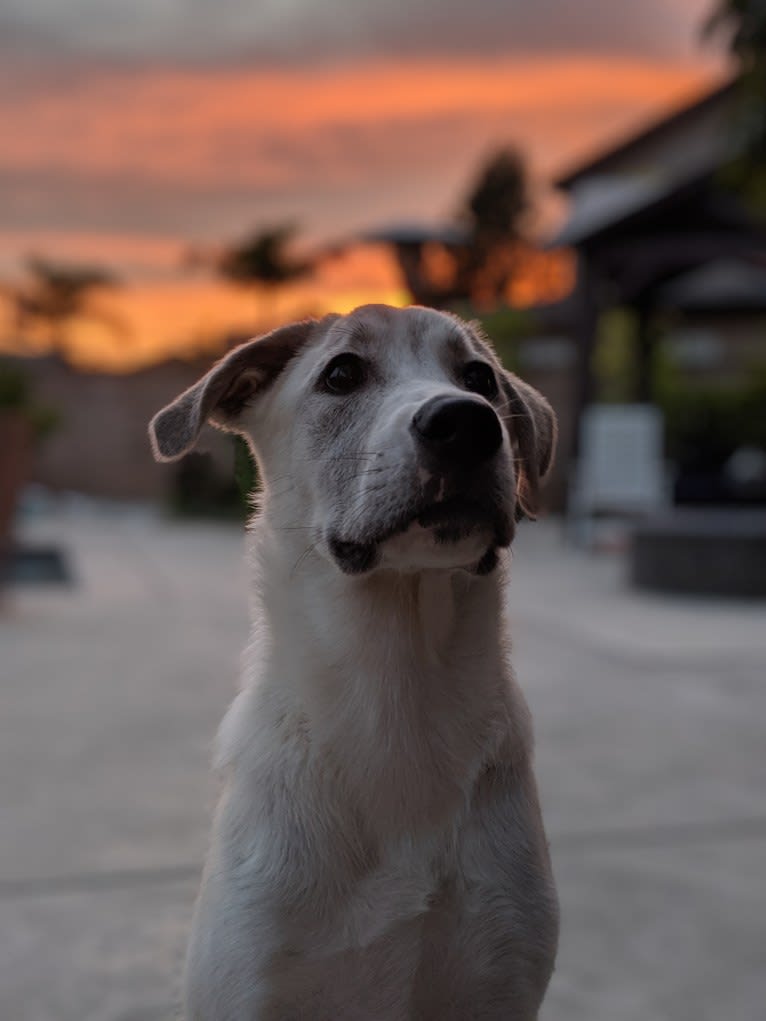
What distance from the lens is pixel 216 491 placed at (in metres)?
18.6

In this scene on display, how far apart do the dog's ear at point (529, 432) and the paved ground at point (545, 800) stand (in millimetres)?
Answer: 1224

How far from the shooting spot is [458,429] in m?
1.72

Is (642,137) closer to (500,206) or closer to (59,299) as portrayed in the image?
(500,206)

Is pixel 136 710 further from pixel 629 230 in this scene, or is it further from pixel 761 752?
pixel 629 230

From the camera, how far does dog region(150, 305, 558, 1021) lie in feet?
5.89

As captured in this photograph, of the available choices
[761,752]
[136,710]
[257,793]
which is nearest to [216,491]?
[136,710]

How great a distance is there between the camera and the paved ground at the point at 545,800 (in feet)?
9.12

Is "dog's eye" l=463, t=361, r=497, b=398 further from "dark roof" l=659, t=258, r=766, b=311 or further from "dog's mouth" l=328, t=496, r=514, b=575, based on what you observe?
"dark roof" l=659, t=258, r=766, b=311

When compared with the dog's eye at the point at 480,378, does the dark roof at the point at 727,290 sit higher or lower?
higher

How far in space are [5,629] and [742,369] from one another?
19044mm

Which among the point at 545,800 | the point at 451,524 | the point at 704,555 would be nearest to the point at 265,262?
the point at 704,555

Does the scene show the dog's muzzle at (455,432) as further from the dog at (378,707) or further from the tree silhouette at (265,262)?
the tree silhouette at (265,262)

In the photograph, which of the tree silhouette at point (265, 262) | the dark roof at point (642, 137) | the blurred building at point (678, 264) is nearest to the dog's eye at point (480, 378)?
the blurred building at point (678, 264)

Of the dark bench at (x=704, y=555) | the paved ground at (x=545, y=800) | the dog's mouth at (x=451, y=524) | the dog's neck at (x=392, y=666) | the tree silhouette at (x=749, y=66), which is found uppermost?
the tree silhouette at (x=749, y=66)
